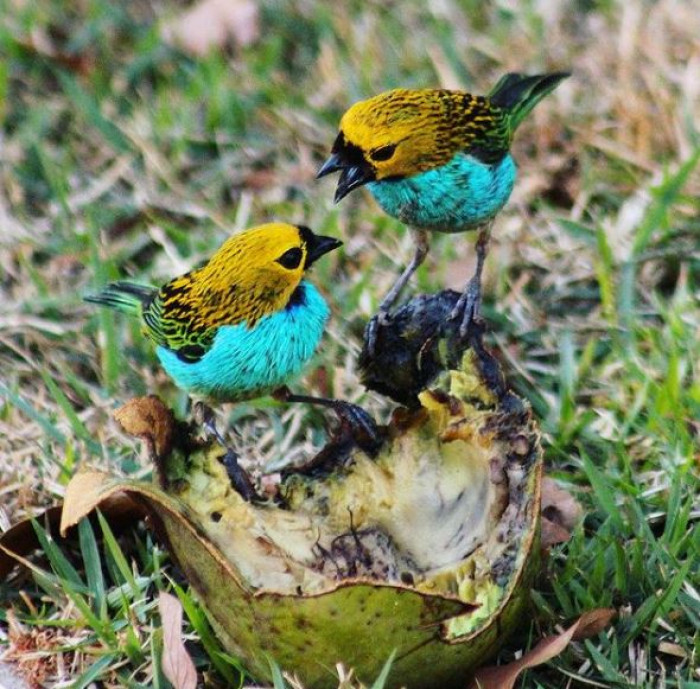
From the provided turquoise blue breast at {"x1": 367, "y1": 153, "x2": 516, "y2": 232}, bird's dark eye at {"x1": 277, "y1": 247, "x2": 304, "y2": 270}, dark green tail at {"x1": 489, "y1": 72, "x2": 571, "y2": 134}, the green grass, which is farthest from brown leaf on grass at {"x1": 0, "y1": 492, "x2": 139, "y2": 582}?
dark green tail at {"x1": 489, "y1": 72, "x2": 571, "y2": 134}

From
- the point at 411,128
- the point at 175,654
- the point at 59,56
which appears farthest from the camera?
the point at 59,56

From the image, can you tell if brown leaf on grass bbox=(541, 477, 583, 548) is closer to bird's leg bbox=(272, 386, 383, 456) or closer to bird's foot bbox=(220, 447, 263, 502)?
bird's leg bbox=(272, 386, 383, 456)

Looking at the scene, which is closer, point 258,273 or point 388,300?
point 258,273

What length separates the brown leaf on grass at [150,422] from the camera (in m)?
3.05

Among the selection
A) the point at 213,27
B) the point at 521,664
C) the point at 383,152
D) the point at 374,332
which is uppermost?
the point at 383,152

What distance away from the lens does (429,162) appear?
147 inches

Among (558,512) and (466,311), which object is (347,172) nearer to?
(466,311)

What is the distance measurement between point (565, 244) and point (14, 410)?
2312mm

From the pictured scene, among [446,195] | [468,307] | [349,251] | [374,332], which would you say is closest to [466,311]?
[468,307]

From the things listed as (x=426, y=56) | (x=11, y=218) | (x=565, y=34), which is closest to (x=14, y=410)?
(x=11, y=218)

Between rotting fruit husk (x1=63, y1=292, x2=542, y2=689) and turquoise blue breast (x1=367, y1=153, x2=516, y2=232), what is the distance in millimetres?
280

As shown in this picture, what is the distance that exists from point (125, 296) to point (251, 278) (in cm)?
79

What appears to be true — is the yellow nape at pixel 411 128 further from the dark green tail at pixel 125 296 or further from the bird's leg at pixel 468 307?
the dark green tail at pixel 125 296

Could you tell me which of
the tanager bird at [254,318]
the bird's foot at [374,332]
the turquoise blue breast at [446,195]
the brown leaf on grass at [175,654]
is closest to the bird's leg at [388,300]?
the bird's foot at [374,332]
